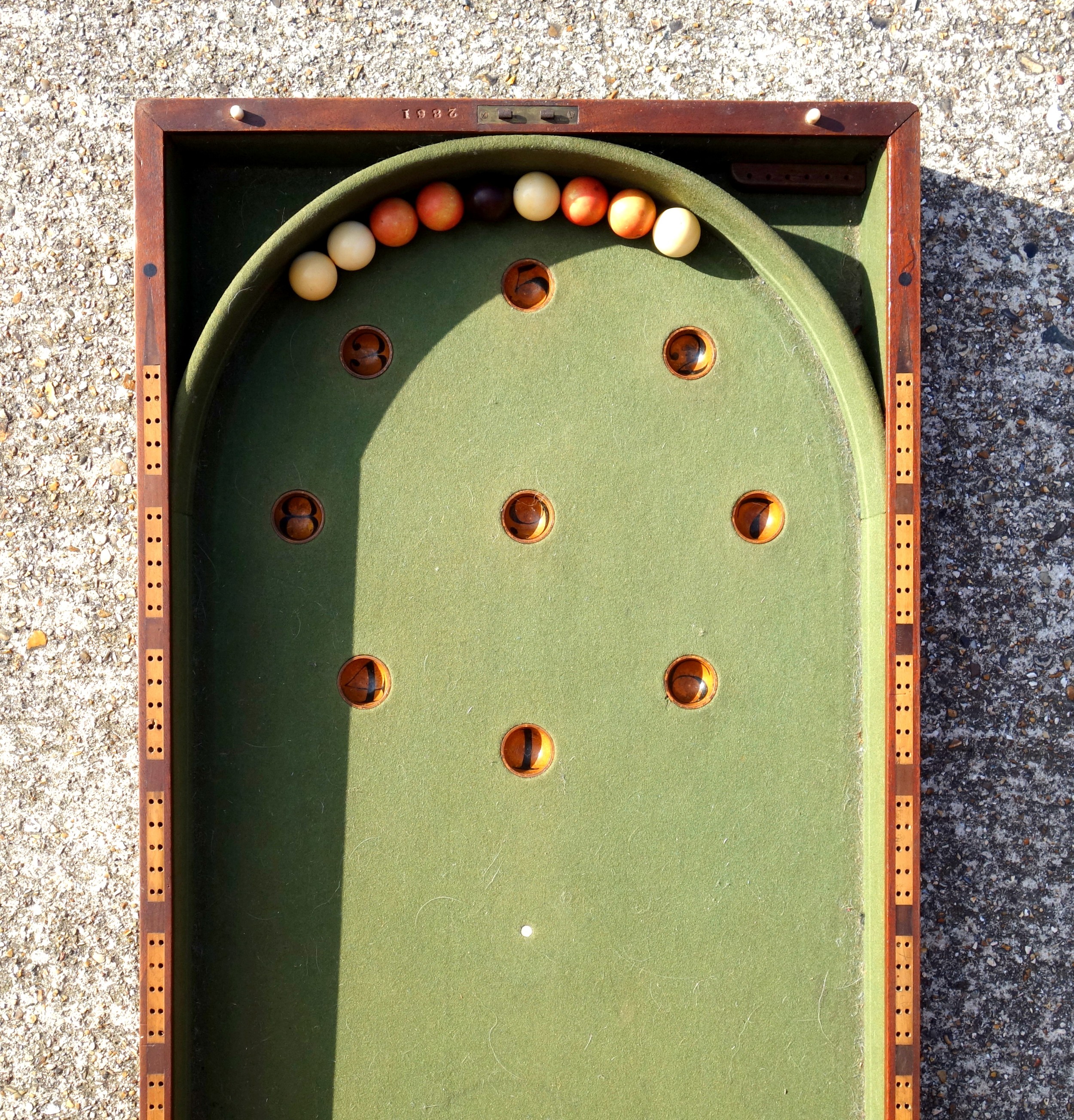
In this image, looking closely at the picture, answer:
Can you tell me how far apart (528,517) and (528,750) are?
482mm

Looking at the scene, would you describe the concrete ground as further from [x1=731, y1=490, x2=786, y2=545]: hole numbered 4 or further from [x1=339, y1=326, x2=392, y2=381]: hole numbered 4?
[x1=339, y1=326, x2=392, y2=381]: hole numbered 4

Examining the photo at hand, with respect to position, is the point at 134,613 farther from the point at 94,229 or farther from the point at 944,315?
the point at 944,315

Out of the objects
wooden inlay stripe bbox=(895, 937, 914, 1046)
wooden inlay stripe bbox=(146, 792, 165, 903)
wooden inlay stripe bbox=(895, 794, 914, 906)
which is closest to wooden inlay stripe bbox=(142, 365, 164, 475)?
wooden inlay stripe bbox=(146, 792, 165, 903)

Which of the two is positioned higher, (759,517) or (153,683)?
(759,517)

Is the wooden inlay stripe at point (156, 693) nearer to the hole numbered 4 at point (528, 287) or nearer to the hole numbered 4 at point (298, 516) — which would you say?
the hole numbered 4 at point (298, 516)

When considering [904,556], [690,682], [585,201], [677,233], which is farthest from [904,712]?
[585,201]

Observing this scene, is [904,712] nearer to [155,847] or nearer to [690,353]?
[690,353]

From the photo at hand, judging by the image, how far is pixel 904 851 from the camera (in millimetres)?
1928

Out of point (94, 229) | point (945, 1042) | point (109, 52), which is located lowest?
point (945, 1042)

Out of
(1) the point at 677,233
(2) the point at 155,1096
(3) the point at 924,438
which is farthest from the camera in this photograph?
(3) the point at 924,438

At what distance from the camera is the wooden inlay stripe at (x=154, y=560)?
1.88 meters

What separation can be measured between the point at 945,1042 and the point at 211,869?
1667mm

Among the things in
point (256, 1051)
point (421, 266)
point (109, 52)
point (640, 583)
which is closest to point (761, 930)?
point (640, 583)

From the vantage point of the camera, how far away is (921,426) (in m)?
2.21
